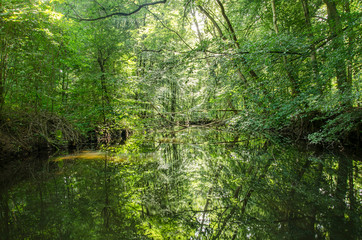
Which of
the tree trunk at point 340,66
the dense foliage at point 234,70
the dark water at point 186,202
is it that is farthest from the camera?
the dense foliage at point 234,70

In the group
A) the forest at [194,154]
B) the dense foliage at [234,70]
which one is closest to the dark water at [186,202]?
the forest at [194,154]

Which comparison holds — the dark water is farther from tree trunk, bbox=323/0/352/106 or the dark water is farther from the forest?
tree trunk, bbox=323/0/352/106

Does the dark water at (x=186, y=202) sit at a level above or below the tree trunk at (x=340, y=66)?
below

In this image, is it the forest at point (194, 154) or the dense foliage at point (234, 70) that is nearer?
the forest at point (194, 154)

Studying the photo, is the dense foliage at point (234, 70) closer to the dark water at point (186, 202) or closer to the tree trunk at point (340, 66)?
the tree trunk at point (340, 66)

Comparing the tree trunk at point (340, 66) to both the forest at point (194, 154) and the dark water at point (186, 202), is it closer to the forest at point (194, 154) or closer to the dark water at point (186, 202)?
the forest at point (194, 154)

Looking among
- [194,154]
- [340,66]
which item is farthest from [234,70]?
[194,154]

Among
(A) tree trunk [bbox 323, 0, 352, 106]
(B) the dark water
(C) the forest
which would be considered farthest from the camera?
(A) tree trunk [bbox 323, 0, 352, 106]

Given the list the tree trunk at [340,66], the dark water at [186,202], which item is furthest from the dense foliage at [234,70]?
the dark water at [186,202]

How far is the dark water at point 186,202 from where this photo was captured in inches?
75.6

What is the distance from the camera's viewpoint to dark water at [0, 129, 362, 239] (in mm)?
1921

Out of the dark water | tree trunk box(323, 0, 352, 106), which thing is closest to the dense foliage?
tree trunk box(323, 0, 352, 106)

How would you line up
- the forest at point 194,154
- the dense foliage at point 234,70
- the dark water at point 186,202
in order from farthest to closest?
the dense foliage at point 234,70
the forest at point 194,154
the dark water at point 186,202

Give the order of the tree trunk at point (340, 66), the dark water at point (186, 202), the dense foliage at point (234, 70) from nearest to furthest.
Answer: the dark water at point (186, 202) → the tree trunk at point (340, 66) → the dense foliage at point (234, 70)
